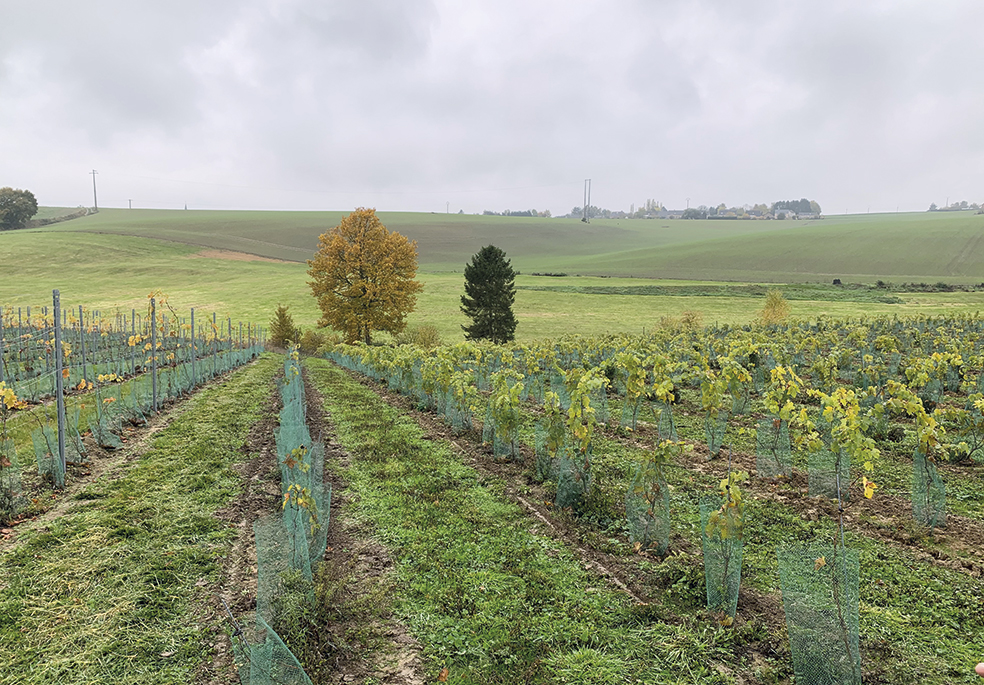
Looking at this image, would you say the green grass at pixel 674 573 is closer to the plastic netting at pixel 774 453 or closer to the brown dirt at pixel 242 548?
the plastic netting at pixel 774 453

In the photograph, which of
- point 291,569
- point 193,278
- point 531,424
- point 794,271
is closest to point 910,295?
point 794,271

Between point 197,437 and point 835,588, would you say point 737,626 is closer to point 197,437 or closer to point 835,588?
point 835,588

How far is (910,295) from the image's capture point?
48.0 meters

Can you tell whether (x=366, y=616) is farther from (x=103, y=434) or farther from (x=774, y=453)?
(x=103, y=434)

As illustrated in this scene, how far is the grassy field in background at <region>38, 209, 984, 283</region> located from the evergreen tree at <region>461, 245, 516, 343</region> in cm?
3929

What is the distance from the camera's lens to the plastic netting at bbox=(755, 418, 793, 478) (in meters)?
7.73

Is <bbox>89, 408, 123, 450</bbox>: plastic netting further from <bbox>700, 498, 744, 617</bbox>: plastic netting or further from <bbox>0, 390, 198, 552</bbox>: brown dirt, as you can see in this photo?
<bbox>700, 498, 744, 617</bbox>: plastic netting

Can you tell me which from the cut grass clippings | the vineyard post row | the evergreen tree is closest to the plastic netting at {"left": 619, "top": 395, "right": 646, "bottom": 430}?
the cut grass clippings

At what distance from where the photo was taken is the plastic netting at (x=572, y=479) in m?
6.71

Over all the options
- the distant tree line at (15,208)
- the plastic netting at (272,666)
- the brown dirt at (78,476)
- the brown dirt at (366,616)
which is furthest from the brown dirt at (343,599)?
the distant tree line at (15,208)

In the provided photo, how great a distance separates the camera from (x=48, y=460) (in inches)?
293

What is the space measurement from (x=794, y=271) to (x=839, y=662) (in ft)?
255

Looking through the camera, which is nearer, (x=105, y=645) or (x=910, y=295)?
(x=105, y=645)

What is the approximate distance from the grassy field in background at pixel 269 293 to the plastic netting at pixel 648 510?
1247 inches
